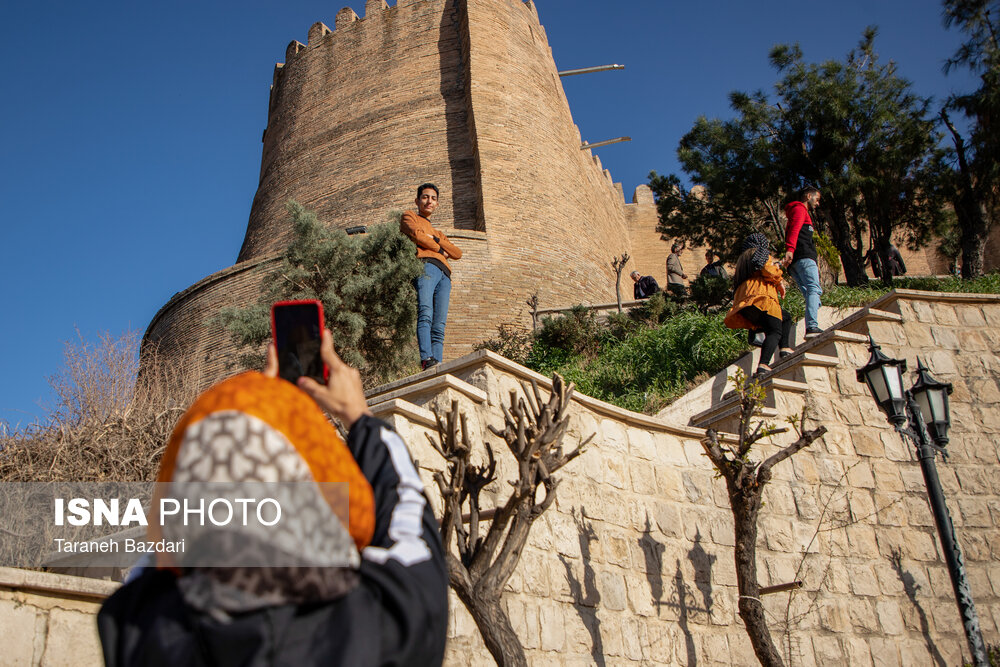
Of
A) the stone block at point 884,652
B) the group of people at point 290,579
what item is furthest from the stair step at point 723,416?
the group of people at point 290,579

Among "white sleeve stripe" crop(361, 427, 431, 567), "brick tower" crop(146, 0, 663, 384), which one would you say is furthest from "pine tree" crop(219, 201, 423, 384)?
"white sleeve stripe" crop(361, 427, 431, 567)

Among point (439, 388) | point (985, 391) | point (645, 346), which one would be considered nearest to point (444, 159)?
point (645, 346)

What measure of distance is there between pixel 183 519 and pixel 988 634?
258 inches

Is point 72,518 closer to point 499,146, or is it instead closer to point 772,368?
Result: point 772,368

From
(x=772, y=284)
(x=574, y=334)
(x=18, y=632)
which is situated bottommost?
(x=18, y=632)

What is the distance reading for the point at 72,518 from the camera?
244 inches

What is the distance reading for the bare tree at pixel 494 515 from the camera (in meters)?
3.80

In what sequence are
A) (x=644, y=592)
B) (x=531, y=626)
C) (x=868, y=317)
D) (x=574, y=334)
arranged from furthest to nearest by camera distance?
(x=574, y=334), (x=868, y=317), (x=644, y=592), (x=531, y=626)

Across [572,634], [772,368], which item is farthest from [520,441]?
[772,368]

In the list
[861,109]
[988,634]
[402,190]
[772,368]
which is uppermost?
[402,190]

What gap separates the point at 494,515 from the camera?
4.11 meters

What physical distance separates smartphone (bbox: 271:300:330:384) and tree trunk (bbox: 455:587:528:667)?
2357 millimetres

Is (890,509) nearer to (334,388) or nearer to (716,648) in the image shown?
(716,648)

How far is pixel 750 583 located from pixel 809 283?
3537mm
